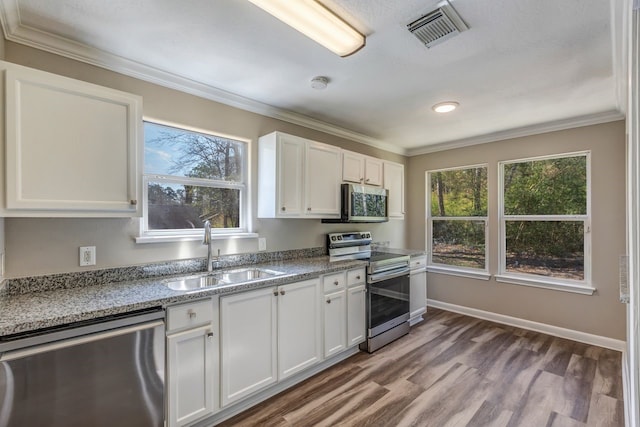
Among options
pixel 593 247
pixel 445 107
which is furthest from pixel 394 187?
pixel 593 247

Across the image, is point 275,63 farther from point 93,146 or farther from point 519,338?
point 519,338

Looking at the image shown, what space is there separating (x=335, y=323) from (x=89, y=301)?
71.5 inches

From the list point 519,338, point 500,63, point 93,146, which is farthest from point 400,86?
point 519,338

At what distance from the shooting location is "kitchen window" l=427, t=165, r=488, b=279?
403 cm

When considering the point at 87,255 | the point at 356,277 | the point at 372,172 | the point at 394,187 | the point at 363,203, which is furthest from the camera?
the point at 394,187

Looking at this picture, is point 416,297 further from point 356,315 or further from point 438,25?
point 438,25

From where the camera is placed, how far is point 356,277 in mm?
2873

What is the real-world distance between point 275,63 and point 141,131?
3.30ft

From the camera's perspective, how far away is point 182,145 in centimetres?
246

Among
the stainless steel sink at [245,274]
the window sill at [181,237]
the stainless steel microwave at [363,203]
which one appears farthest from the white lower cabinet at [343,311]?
the window sill at [181,237]

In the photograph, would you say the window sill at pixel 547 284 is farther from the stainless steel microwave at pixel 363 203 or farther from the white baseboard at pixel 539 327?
the stainless steel microwave at pixel 363 203

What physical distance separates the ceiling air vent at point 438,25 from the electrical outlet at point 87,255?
2.39 meters

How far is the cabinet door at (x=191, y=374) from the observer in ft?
5.60

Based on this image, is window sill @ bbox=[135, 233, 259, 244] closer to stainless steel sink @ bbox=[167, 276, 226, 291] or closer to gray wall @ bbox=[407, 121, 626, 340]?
stainless steel sink @ bbox=[167, 276, 226, 291]
